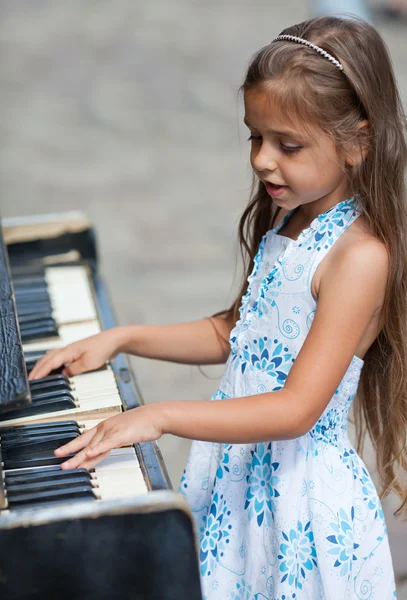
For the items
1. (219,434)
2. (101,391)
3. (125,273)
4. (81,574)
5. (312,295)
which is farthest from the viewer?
(125,273)

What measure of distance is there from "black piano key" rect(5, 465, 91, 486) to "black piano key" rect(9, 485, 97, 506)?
0.05m

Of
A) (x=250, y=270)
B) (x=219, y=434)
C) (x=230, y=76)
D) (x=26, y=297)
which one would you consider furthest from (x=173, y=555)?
(x=230, y=76)

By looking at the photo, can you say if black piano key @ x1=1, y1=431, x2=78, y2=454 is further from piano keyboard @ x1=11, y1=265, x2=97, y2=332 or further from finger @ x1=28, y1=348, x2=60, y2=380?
piano keyboard @ x1=11, y1=265, x2=97, y2=332

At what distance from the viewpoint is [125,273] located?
5.32 m

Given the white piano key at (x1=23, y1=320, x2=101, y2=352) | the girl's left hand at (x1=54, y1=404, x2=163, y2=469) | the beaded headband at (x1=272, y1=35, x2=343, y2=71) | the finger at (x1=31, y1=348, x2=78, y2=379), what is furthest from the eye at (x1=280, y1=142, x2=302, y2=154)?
the white piano key at (x1=23, y1=320, x2=101, y2=352)

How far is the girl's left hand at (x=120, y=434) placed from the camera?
152 centimetres

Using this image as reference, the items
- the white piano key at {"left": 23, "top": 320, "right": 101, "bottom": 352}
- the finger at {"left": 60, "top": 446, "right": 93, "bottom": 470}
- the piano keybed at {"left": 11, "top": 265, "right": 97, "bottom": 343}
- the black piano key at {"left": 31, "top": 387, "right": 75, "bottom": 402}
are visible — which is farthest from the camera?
the piano keybed at {"left": 11, "top": 265, "right": 97, "bottom": 343}

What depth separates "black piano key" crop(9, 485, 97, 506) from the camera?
146 centimetres

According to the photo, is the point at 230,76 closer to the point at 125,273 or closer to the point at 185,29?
the point at 185,29

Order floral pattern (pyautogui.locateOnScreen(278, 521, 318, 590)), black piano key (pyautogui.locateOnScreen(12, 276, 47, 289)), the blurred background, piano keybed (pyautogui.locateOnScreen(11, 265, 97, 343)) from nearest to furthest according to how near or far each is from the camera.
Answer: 1. floral pattern (pyautogui.locateOnScreen(278, 521, 318, 590))
2. piano keybed (pyautogui.locateOnScreen(11, 265, 97, 343))
3. black piano key (pyautogui.locateOnScreen(12, 276, 47, 289))
4. the blurred background

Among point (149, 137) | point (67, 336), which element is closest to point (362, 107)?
point (67, 336)

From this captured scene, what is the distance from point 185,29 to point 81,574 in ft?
40.1

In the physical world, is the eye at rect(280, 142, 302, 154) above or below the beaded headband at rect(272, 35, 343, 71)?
below

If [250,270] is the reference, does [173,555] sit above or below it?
below
